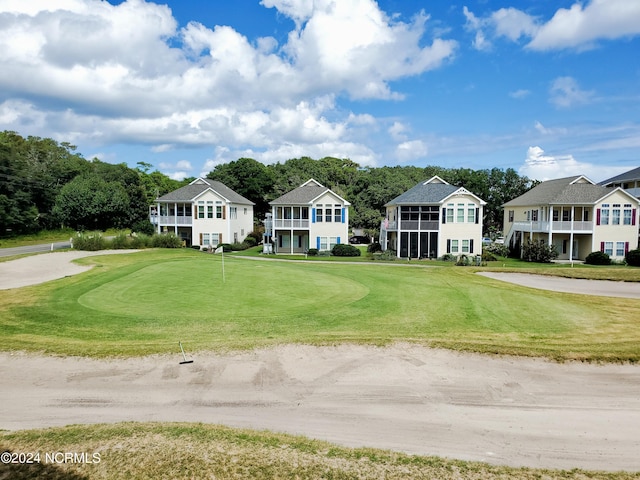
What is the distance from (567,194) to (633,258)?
28.5 ft

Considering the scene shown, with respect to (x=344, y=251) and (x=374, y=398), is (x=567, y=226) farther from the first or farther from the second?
(x=374, y=398)

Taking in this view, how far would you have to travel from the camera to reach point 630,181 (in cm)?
5441

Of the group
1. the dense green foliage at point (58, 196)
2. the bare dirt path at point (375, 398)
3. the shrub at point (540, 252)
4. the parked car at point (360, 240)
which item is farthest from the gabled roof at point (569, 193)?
the dense green foliage at point (58, 196)

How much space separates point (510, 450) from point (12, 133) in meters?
104

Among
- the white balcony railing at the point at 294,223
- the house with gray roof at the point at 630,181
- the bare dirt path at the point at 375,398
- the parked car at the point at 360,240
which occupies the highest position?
the house with gray roof at the point at 630,181

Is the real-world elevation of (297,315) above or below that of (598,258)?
below

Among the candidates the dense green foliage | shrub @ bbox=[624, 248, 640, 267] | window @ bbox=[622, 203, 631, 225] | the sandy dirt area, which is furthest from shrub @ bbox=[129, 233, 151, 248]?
window @ bbox=[622, 203, 631, 225]

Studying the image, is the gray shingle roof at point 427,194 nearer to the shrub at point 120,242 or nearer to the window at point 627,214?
the window at point 627,214

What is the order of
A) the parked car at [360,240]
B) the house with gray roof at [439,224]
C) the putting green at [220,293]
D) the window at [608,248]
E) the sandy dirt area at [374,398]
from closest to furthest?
the sandy dirt area at [374,398], the putting green at [220,293], the window at [608,248], the house with gray roof at [439,224], the parked car at [360,240]

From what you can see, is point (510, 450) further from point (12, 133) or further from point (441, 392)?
point (12, 133)

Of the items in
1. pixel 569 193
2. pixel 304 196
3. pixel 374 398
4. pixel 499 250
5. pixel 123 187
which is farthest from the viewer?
pixel 123 187

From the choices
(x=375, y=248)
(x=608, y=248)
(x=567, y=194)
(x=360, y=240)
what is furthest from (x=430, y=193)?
(x=360, y=240)

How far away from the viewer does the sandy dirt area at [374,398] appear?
27.7 feet

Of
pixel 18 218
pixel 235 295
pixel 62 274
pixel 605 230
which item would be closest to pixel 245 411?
pixel 235 295
